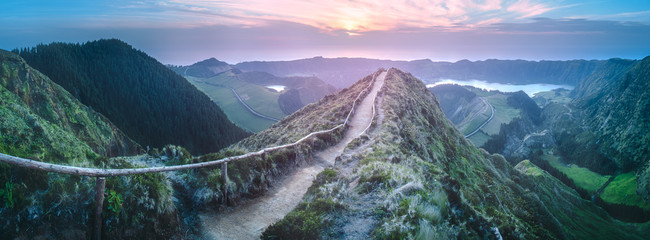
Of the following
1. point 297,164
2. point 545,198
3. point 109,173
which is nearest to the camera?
point 109,173

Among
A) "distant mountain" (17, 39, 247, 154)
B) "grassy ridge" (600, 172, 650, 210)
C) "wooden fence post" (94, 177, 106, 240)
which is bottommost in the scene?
"grassy ridge" (600, 172, 650, 210)

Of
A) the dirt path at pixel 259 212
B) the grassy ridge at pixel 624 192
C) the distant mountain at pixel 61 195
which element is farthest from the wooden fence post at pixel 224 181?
the grassy ridge at pixel 624 192

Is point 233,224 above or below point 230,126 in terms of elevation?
above

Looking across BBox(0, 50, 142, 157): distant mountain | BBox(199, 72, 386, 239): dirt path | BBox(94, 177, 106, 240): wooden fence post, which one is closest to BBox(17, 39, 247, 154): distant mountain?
BBox(0, 50, 142, 157): distant mountain

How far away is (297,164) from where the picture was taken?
66.1 ft

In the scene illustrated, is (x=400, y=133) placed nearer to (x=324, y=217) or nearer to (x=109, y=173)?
(x=324, y=217)

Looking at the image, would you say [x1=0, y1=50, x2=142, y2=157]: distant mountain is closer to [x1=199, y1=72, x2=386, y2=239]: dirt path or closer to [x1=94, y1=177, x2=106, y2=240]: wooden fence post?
[x1=199, y1=72, x2=386, y2=239]: dirt path

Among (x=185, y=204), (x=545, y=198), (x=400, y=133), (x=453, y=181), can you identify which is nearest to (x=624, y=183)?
(x=545, y=198)

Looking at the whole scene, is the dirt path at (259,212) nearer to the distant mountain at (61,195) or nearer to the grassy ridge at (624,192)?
the distant mountain at (61,195)

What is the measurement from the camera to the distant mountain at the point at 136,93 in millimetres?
107938

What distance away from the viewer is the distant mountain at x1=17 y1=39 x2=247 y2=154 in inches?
4250

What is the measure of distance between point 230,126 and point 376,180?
453 feet

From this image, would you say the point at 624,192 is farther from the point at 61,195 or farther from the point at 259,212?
the point at 61,195

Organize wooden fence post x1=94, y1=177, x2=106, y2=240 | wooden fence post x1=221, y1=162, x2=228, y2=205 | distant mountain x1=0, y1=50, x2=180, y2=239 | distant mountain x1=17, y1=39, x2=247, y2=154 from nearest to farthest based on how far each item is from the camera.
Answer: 1. distant mountain x1=0, y1=50, x2=180, y2=239
2. wooden fence post x1=94, y1=177, x2=106, y2=240
3. wooden fence post x1=221, y1=162, x2=228, y2=205
4. distant mountain x1=17, y1=39, x2=247, y2=154
